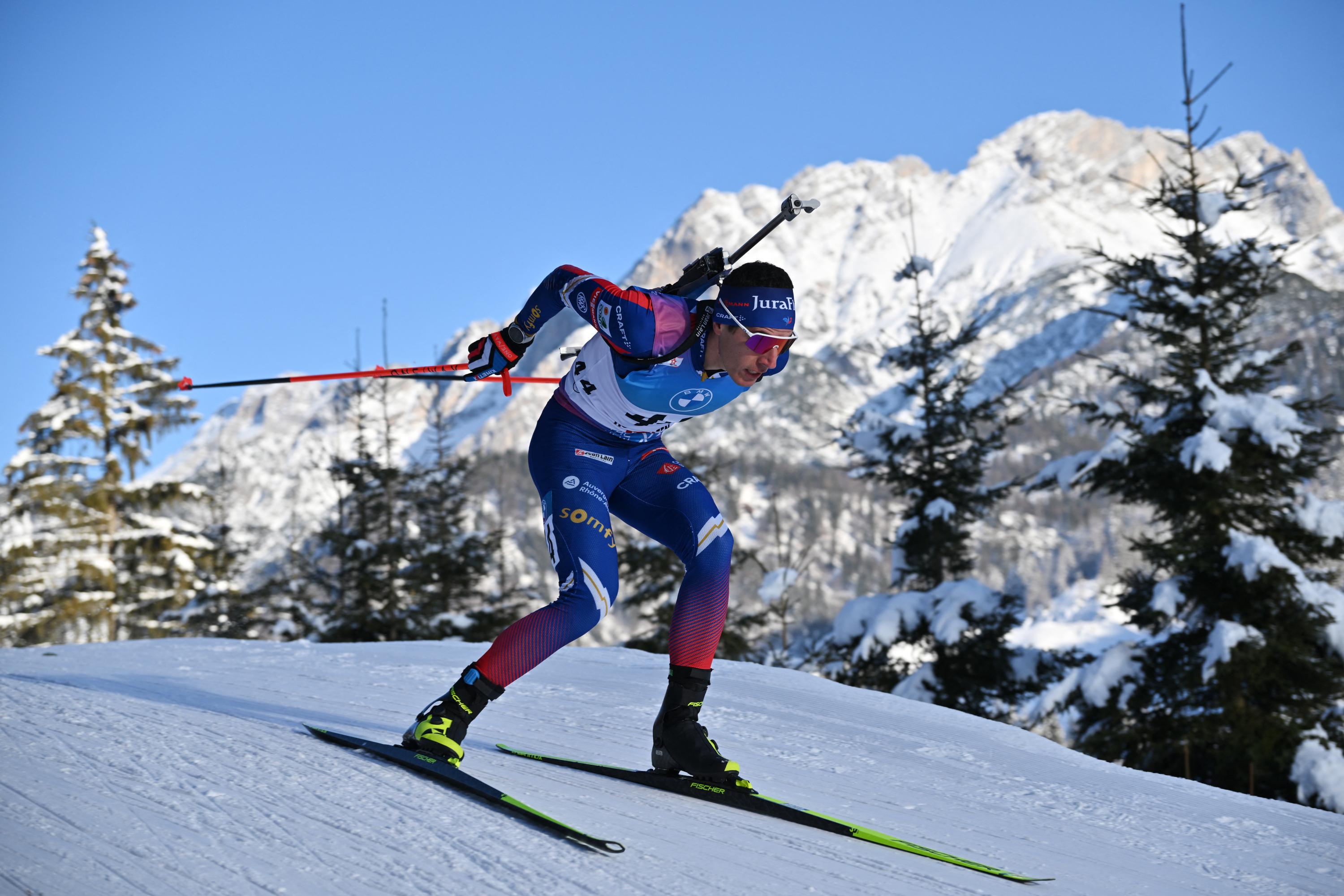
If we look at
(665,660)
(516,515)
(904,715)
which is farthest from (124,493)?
(516,515)

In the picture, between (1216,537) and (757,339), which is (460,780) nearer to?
(757,339)

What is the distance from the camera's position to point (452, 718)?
351 centimetres

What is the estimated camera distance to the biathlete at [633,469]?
3539 mm

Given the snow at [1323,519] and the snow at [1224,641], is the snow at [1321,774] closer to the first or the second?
the snow at [1224,641]

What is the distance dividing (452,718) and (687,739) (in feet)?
2.61

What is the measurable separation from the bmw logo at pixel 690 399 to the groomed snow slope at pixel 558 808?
1326 millimetres

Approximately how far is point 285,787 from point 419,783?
0.39 m

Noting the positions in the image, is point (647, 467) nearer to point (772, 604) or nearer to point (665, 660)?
point (665, 660)

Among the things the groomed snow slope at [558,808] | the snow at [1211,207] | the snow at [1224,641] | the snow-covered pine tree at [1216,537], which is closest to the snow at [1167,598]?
the snow-covered pine tree at [1216,537]

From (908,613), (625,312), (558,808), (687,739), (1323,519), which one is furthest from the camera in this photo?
(908,613)

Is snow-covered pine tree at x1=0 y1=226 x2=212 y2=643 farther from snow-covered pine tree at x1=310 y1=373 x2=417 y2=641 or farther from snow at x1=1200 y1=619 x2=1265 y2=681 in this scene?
snow at x1=1200 y1=619 x2=1265 y2=681

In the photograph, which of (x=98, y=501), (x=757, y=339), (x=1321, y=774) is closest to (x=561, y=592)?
(x=757, y=339)

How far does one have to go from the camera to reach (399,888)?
96.6 inches

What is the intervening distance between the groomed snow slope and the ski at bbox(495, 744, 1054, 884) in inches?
1.7
